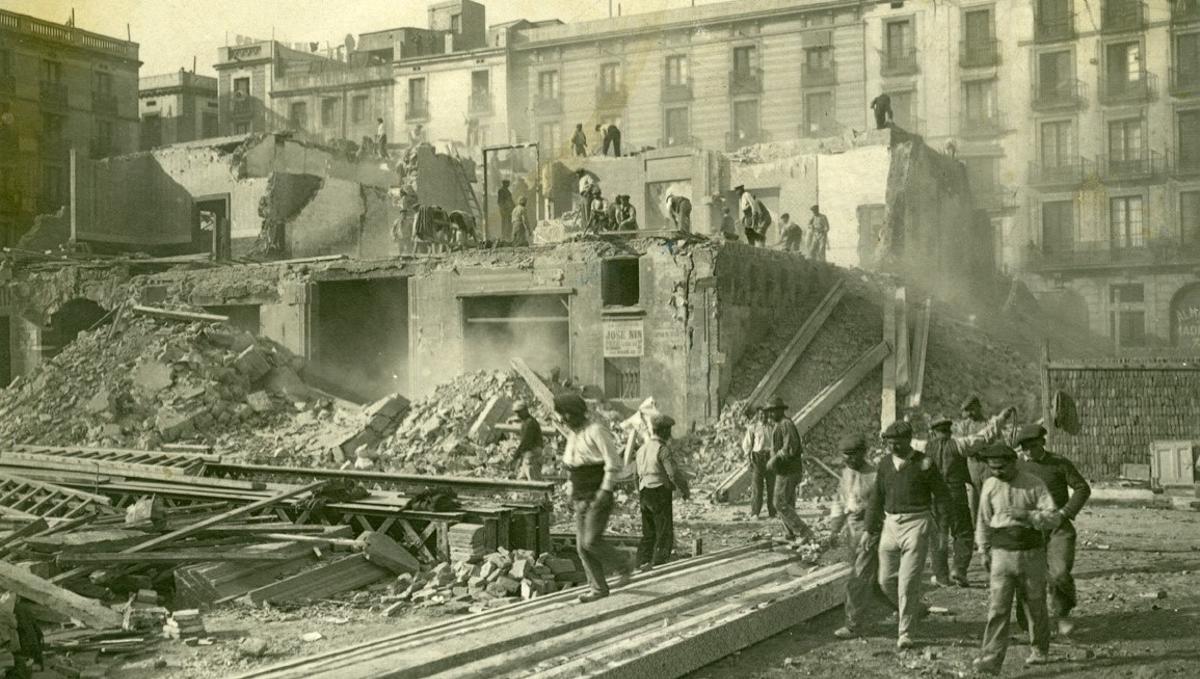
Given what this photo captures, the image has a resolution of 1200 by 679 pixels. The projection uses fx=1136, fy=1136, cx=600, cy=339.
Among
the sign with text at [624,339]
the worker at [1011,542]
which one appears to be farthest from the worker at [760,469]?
the worker at [1011,542]

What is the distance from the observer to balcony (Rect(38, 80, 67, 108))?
3488 centimetres

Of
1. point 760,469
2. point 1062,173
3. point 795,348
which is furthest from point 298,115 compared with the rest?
point 760,469

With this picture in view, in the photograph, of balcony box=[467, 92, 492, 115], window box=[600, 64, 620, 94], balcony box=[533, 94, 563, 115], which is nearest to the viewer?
window box=[600, 64, 620, 94]

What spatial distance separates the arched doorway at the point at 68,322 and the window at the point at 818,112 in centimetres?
2672

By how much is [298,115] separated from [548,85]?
13.5 m

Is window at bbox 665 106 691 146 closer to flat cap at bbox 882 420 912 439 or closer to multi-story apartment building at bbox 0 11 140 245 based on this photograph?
multi-story apartment building at bbox 0 11 140 245

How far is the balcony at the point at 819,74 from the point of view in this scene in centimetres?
4356

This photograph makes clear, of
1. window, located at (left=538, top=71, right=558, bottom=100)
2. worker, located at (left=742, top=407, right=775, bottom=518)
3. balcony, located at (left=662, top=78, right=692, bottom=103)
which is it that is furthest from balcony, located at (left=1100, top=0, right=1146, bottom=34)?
worker, located at (left=742, top=407, right=775, bottom=518)

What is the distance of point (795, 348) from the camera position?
20.9 meters

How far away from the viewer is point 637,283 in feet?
69.5

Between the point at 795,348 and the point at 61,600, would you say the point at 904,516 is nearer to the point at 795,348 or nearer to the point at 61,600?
the point at 61,600

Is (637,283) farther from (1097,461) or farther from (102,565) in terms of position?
(102,565)

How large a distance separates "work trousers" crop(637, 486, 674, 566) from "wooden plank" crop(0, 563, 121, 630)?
4.56 meters

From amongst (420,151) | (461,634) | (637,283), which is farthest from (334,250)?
(461,634)
